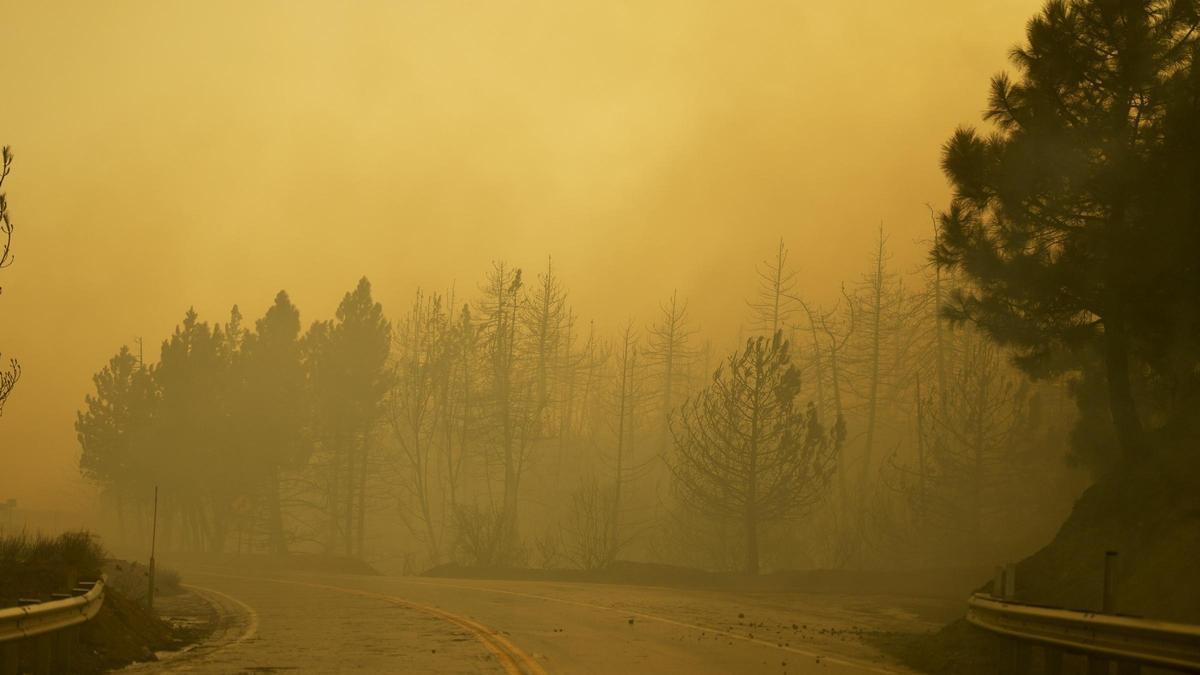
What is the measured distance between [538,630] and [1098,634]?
1044 cm

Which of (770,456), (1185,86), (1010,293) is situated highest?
(1185,86)

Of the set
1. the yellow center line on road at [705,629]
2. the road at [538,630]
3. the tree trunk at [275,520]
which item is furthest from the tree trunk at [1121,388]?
the tree trunk at [275,520]

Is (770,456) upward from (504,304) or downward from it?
downward

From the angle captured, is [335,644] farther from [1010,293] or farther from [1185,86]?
[1185,86]

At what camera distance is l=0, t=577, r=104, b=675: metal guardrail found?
9055 mm

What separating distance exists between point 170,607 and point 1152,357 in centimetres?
1971

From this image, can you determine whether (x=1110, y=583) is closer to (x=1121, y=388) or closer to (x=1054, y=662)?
(x=1054, y=662)

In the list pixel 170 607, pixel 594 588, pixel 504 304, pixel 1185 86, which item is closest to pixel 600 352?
pixel 504 304

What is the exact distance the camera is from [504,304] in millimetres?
59094

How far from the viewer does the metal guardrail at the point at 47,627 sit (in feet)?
29.7

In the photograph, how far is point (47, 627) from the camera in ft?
32.3

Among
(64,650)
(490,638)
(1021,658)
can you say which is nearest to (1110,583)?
(1021,658)

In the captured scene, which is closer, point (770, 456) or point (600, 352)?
point (770, 456)

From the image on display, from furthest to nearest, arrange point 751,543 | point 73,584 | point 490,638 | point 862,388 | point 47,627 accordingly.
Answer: point 862,388, point 751,543, point 490,638, point 73,584, point 47,627
